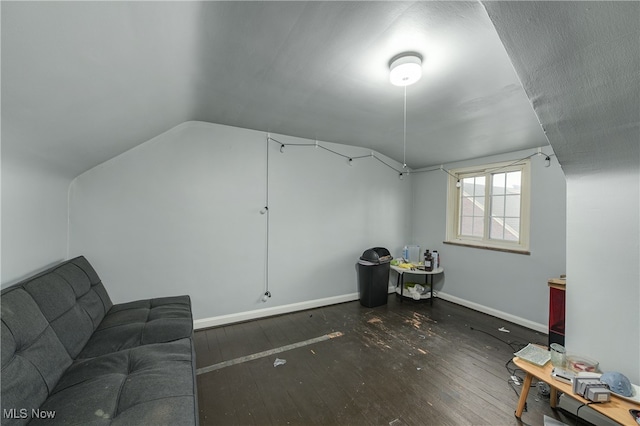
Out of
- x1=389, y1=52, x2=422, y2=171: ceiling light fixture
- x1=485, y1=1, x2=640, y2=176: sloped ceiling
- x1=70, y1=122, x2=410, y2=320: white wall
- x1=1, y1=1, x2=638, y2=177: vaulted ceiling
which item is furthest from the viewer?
x1=70, y1=122, x2=410, y2=320: white wall

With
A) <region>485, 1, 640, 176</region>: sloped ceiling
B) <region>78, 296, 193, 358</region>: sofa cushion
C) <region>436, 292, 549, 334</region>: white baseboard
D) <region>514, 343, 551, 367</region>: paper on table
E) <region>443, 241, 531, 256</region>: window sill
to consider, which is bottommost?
<region>436, 292, 549, 334</region>: white baseboard

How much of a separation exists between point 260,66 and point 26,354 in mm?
1992

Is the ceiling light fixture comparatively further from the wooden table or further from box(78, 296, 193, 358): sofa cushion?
box(78, 296, 193, 358): sofa cushion

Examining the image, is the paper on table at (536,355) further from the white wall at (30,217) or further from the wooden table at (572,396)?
the white wall at (30,217)

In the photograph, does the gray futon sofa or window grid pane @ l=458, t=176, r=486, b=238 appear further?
window grid pane @ l=458, t=176, r=486, b=238

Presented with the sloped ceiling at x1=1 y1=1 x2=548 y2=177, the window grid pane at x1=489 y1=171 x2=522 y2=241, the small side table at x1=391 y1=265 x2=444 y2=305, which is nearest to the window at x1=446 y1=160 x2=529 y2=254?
the window grid pane at x1=489 y1=171 x2=522 y2=241

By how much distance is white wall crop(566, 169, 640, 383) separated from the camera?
4.68 feet

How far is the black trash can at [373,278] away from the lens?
3.56 metres

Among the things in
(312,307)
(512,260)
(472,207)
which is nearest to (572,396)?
(512,260)

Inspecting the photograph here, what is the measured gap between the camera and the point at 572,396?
142 cm

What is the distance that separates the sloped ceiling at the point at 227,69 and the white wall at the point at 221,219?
0.99ft

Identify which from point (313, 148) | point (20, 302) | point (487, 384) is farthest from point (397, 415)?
point (313, 148)

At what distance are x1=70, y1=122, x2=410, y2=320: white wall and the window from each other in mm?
1341

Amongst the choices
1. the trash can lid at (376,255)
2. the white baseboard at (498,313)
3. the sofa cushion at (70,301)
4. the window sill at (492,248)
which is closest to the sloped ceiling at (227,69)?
the sofa cushion at (70,301)
